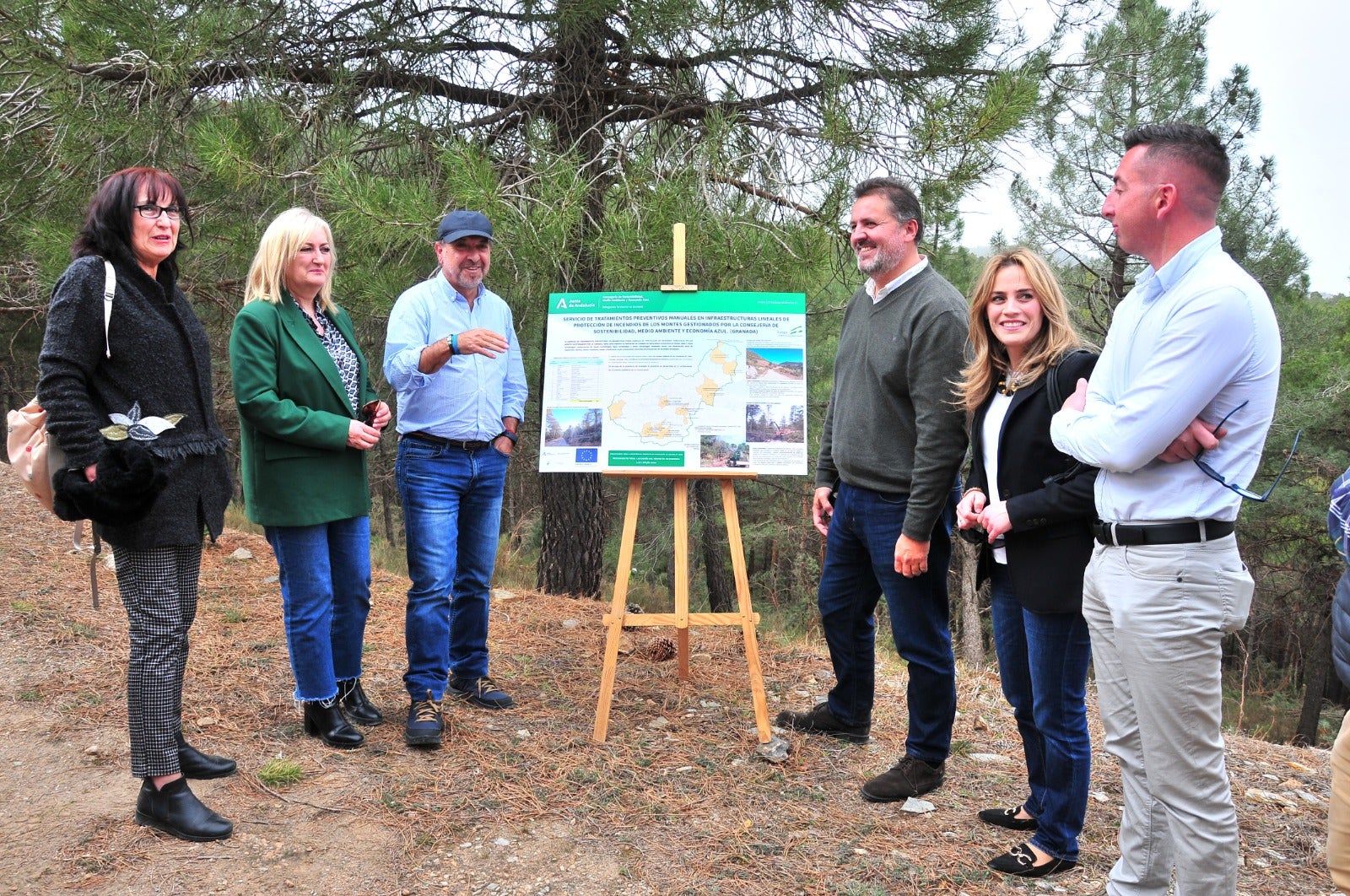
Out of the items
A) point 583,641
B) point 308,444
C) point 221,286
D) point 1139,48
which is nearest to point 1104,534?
point 308,444

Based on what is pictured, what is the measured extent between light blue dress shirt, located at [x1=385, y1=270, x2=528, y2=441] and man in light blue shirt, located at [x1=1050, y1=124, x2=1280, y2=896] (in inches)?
91.8

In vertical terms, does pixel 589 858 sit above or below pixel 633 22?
below

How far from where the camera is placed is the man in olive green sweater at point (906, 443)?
3092 mm

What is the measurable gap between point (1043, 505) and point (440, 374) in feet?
7.45

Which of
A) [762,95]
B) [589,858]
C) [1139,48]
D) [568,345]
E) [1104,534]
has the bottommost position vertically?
[589,858]

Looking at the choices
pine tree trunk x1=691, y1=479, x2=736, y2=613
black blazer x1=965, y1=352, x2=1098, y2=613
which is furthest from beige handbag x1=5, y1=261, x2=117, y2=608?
pine tree trunk x1=691, y1=479, x2=736, y2=613

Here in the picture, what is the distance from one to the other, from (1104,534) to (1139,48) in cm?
452

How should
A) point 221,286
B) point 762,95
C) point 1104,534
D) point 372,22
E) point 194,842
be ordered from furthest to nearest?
point 221,286, point 762,95, point 372,22, point 194,842, point 1104,534

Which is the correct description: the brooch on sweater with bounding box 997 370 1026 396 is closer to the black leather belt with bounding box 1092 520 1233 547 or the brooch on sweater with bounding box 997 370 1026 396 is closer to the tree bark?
the black leather belt with bounding box 1092 520 1233 547

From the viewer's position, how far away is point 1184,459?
2.04 metres

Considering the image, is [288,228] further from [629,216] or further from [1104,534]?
[1104,534]

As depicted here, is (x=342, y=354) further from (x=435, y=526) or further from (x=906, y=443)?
(x=906, y=443)

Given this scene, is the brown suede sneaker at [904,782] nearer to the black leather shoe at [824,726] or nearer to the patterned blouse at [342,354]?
the black leather shoe at [824,726]

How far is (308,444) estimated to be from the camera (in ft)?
10.8
